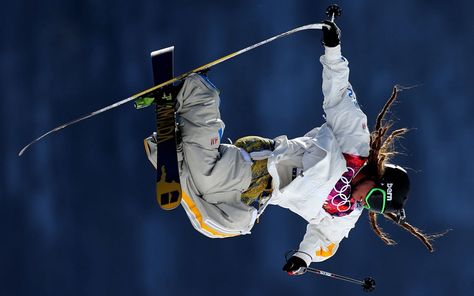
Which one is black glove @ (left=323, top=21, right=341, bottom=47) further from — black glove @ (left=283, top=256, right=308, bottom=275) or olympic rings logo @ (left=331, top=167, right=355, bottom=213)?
black glove @ (left=283, top=256, right=308, bottom=275)

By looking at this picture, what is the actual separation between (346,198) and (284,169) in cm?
51

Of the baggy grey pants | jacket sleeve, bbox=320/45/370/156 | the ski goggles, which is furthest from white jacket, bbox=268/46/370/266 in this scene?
the baggy grey pants

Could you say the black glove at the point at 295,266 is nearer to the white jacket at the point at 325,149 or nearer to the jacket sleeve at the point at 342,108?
the white jacket at the point at 325,149

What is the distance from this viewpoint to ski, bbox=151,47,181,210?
169 inches

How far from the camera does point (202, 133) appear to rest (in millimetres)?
4395

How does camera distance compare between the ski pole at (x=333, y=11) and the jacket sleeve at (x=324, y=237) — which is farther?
the jacket sleeve at (x=324, y=237)

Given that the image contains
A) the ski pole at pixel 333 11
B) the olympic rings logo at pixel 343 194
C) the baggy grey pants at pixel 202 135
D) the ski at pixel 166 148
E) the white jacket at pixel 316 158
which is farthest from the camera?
the olympic rings logo at pixel 343 194

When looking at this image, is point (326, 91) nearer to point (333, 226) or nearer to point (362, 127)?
point (362, 127)

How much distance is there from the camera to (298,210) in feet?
16.4

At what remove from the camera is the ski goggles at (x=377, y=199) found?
4.85 m

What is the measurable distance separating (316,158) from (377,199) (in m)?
0.54

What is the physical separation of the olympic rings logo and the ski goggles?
0.48 feet

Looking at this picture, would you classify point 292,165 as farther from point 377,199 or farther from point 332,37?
point 332,37

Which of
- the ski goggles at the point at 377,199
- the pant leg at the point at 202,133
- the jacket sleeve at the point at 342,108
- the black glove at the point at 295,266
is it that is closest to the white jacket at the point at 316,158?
the jacket sleeve at the point at 342,108
